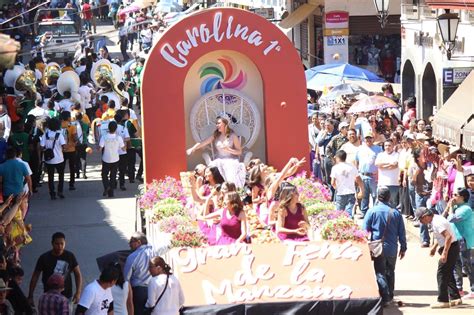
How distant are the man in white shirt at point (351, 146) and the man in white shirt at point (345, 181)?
5.55ft

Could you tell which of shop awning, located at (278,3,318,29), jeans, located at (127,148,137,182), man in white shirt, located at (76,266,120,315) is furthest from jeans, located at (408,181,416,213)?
shop awning, located at (278,3,318,29)

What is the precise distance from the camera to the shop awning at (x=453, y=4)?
21.8m

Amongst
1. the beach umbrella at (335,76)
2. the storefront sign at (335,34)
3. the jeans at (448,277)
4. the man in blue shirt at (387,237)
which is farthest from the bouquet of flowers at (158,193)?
the storefront sign at (335,34)

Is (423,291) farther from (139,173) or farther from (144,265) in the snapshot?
(139,173)

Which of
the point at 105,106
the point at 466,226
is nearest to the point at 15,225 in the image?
the point at 466,226

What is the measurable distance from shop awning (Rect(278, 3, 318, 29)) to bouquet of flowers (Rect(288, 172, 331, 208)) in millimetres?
22967

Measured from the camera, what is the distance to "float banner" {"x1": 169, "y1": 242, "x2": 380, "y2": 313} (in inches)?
566

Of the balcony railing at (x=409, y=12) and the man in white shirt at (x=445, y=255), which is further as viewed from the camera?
the balcony railing at (x=409, y=12)

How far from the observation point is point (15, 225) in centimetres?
1666

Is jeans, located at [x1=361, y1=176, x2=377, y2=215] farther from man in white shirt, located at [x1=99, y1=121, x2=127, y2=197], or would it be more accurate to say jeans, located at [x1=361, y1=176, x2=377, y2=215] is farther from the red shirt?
the red shirt

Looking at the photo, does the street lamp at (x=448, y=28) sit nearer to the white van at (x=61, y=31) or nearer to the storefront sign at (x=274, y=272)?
the storefront sign at (x=274, y=272)

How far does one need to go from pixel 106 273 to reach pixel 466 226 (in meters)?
5.37

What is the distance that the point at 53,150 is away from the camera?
23.6m

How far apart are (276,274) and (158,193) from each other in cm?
315
